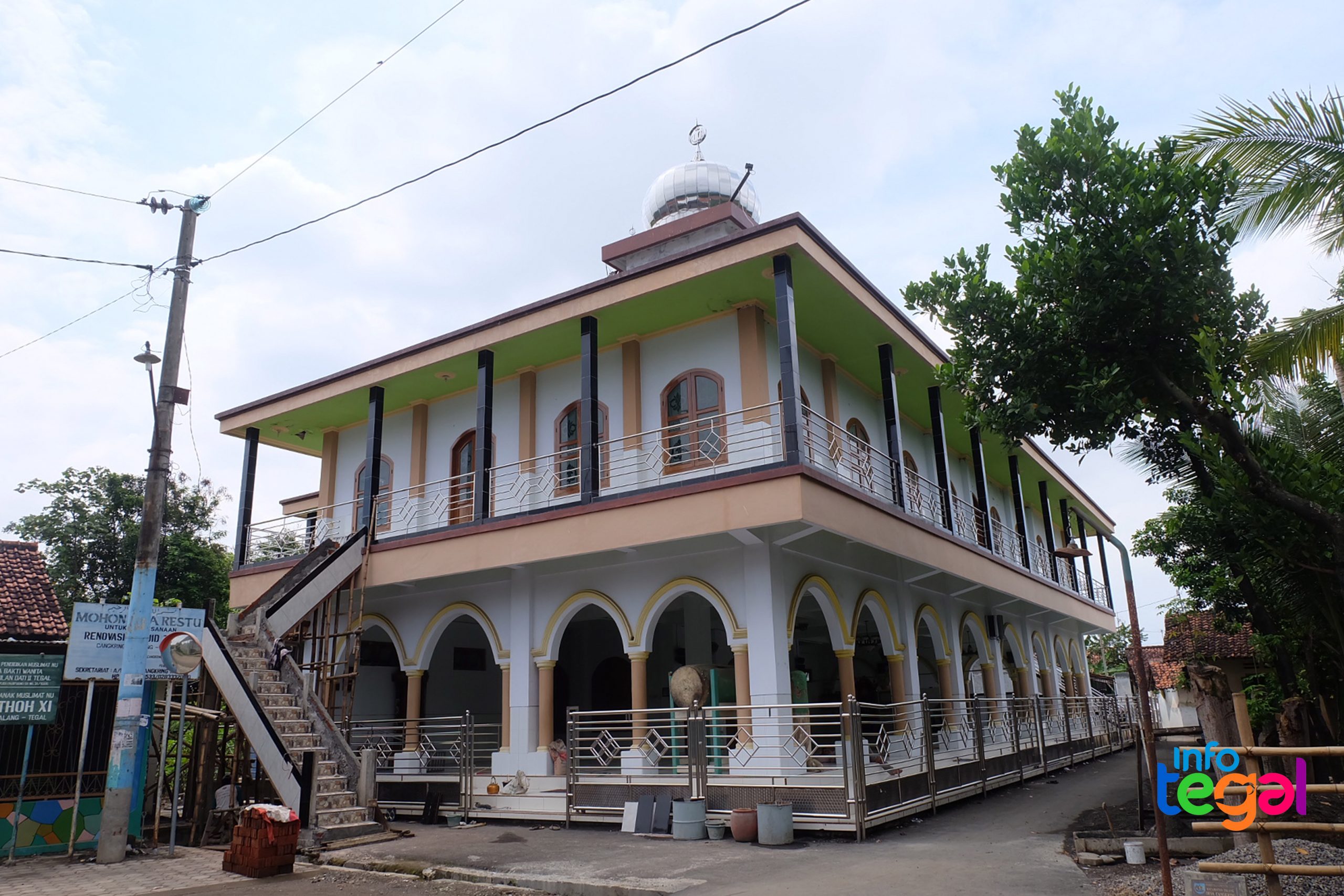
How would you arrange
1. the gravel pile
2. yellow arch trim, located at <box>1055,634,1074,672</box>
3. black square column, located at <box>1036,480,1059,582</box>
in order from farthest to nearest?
yellow arch trim, located at <box>1055,634,1074,672</box> → black square column, located at <box>1036,480,1059,582</box> → the gravel pile

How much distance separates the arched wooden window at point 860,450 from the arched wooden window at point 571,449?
3.52 meters

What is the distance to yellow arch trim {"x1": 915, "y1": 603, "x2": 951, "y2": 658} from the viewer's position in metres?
14.9

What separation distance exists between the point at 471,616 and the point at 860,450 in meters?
6.44

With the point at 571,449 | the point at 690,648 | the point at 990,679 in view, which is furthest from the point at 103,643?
the point at 990,679

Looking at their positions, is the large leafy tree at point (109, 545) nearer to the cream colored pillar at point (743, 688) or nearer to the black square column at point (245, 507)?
the black square column at point (245, 507)

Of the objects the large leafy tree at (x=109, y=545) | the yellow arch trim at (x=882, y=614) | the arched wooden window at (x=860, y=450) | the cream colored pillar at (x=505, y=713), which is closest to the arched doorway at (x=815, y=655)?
the yellow arch trim at (x=882, y=614)

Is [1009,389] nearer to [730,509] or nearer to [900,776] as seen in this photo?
[730,509]

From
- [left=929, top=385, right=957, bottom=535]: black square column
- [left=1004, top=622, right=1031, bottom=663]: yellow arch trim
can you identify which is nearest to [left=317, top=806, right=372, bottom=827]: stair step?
[left=929, top=385, right=957, bottom=535]: black square column

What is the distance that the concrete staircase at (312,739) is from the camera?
1027 cm

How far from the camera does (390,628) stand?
14602mm

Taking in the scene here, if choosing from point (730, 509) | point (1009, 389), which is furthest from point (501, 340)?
point (1009, 389)

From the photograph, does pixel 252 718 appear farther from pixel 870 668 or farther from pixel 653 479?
pixel 870 668

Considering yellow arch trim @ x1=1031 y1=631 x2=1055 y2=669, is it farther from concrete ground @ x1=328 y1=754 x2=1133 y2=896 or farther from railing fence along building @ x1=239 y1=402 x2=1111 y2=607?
concrete ground @ x1=328 y1=754 x2=1133 y2=896

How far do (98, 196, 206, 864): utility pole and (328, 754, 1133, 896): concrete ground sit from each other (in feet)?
7.01
